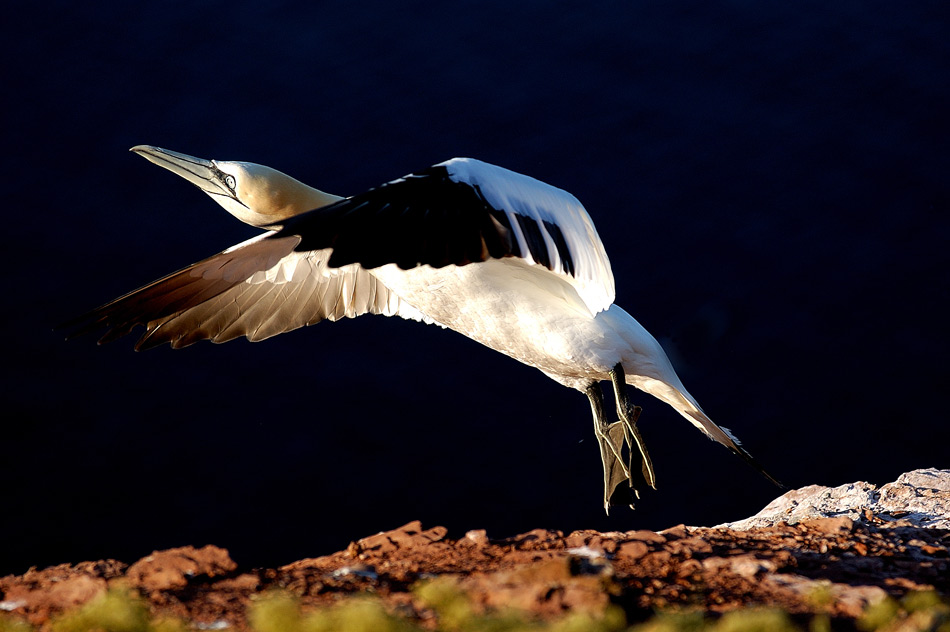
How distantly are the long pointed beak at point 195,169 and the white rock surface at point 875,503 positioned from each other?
2.53 m

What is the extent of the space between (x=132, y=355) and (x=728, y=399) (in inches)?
168

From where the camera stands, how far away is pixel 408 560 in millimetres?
3189

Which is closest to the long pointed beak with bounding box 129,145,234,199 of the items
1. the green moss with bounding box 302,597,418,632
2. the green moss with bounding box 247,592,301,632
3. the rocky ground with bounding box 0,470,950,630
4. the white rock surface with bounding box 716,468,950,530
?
the rocky ground with bounding box 0,470,950,630

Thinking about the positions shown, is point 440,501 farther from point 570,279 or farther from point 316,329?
point 570,279

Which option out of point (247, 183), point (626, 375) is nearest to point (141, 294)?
point (247, 183)

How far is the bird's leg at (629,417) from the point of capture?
13.8ft

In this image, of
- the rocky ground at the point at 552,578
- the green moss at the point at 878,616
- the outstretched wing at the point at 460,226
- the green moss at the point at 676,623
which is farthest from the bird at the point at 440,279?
the green moss at the point at 878,616

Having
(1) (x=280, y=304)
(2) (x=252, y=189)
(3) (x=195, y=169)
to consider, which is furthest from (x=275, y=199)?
(1) (x=280, y=304)

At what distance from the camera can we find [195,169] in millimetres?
4418

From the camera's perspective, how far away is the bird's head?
4258 millimetres

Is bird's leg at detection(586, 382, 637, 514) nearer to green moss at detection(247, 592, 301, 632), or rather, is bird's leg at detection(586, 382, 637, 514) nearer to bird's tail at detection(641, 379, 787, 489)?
bird's tail at detection(641, 379, 787, 489)

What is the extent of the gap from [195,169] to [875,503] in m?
3.16

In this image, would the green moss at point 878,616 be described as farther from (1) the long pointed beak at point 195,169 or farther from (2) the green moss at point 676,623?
(1) the long pointed beak at point 195,169

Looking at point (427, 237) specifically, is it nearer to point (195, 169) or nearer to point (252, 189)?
point (252, 189)
